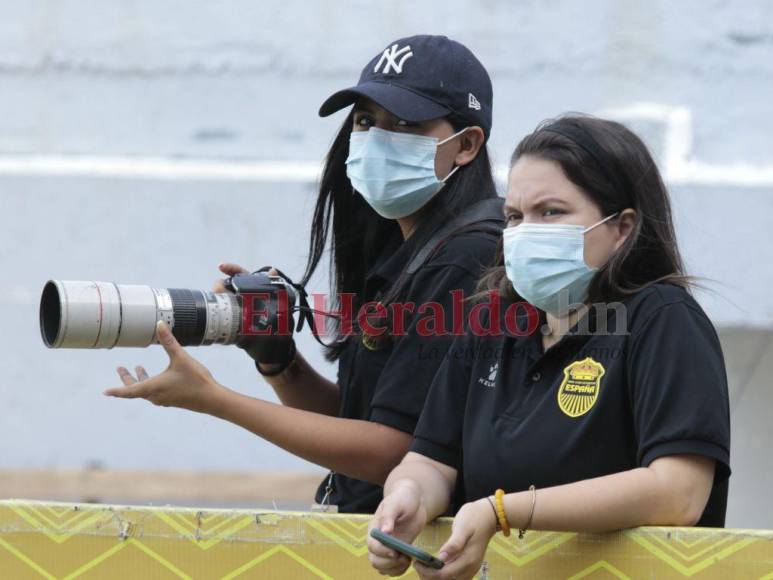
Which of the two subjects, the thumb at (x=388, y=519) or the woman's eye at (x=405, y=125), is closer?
the thumb at (x=388, y=519)

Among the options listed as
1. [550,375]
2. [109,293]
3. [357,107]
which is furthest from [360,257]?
[550,375]

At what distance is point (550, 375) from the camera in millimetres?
1984

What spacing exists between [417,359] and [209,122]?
132 inches

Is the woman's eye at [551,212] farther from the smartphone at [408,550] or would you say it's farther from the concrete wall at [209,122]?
the concrete wall at [209,122]

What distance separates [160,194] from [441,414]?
3487 mm

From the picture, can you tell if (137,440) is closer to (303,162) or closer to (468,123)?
(303,162)

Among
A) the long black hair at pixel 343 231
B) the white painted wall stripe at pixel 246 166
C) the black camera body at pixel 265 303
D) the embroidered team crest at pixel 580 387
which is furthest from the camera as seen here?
the white painted wall stripe at pixel 246 166

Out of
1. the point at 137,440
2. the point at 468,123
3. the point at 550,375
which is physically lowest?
the point at 137,440

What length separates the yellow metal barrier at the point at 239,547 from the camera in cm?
178

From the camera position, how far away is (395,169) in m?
2.45

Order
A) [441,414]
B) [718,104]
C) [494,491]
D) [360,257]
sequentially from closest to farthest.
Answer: [494,491], [441,414], [360,257], [718,104]

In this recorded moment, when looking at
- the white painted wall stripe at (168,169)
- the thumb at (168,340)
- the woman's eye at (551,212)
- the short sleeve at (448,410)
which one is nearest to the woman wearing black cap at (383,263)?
the thumb at (168,340)

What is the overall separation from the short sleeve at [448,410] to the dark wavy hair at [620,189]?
25cm

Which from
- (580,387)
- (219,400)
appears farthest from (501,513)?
(219,400)
